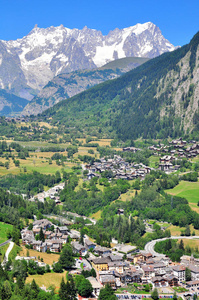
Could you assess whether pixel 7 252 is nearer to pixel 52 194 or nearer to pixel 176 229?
pixel 176 229

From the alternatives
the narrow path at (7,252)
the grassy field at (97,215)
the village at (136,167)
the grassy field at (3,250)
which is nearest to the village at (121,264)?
the narrow path at (7,252)

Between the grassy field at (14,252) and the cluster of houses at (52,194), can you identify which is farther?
the cluster of houses at (52,194)

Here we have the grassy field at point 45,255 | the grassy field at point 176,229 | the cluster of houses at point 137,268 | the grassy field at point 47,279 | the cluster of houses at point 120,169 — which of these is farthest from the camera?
the cluster of houses at point 120,169

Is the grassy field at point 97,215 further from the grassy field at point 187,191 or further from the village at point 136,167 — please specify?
the village at point 136,167

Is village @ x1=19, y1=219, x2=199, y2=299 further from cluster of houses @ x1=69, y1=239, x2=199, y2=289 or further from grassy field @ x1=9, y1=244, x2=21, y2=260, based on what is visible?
grassy field @ x1=9, y1=244, x2=21, y2=260

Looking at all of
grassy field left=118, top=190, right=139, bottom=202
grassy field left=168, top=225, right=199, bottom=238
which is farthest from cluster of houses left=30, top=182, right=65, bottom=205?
grassy field left=168, top=225, right=199, bottom=238
